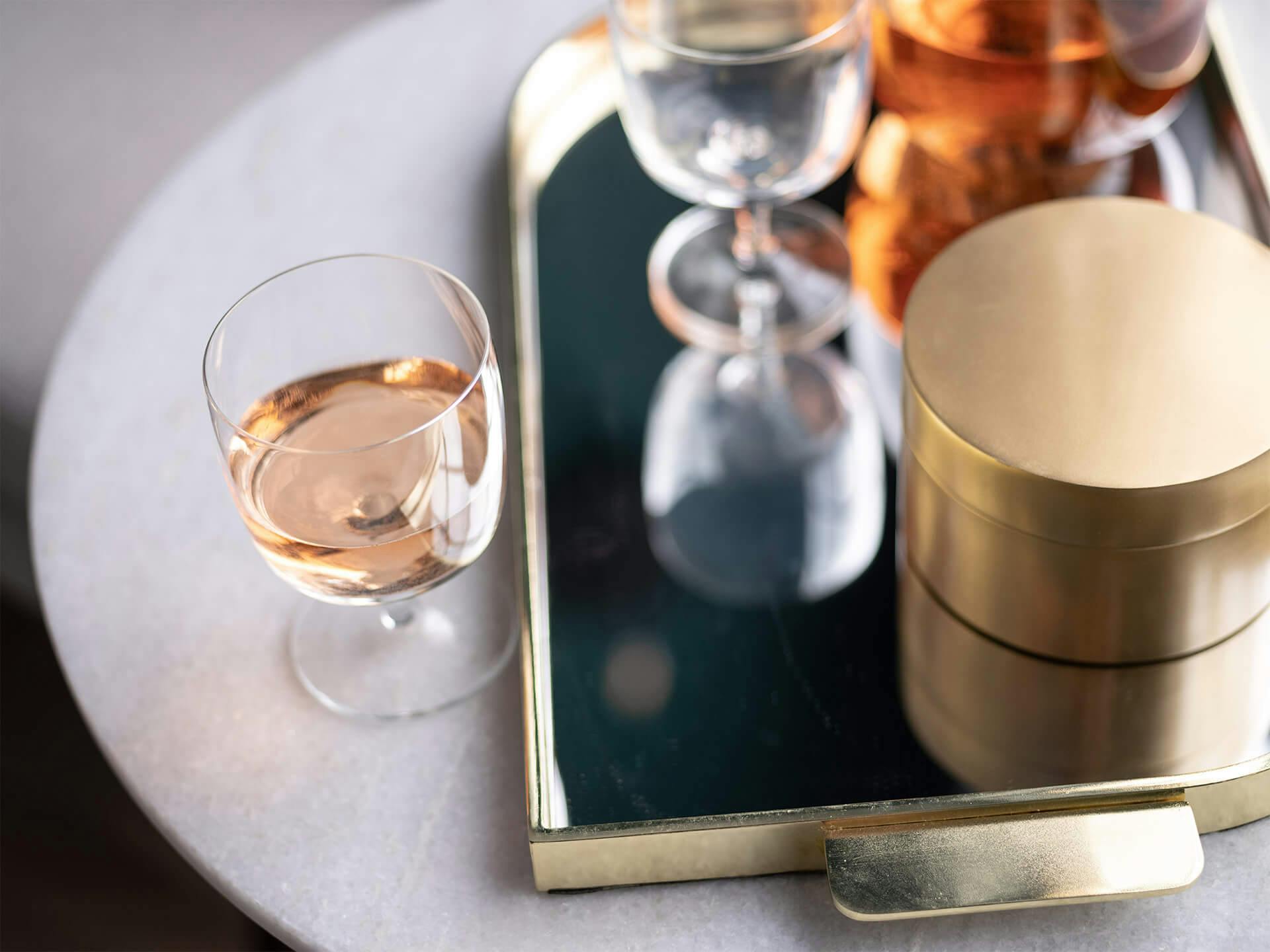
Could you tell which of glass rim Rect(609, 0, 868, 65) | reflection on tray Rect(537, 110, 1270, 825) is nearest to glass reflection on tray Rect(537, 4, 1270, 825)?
reflection on tray Rect(537, 110, 1270, 825)

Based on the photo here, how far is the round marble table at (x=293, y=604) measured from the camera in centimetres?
40

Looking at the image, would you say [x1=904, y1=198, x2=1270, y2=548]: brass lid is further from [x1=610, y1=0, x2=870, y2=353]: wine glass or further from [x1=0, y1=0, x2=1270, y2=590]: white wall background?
[x1=0, y1=0, x2=1270, y2=590]: white wall background

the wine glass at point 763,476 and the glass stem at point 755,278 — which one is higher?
the glass stem at point 755,278

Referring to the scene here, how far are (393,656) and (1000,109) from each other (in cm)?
30

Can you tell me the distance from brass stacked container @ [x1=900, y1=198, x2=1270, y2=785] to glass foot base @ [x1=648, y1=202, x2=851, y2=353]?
10cm

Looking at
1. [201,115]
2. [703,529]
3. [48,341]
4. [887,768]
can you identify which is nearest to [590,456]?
[703,529]

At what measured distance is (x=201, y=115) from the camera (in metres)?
1.12

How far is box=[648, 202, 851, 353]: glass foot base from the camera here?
1.84 ft

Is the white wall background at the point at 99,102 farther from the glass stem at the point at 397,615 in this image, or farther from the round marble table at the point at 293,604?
the glass stem at the point at 397,615

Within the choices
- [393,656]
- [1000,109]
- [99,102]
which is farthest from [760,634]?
[99,102]

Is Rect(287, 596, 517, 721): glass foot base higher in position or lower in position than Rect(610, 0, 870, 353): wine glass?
lower

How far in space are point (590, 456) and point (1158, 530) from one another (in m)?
0.20

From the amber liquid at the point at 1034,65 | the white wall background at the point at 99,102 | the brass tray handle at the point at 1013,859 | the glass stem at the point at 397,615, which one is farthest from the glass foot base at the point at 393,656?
the white wall background at the point at 99,102

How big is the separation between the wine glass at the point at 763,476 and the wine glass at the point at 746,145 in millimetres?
20
